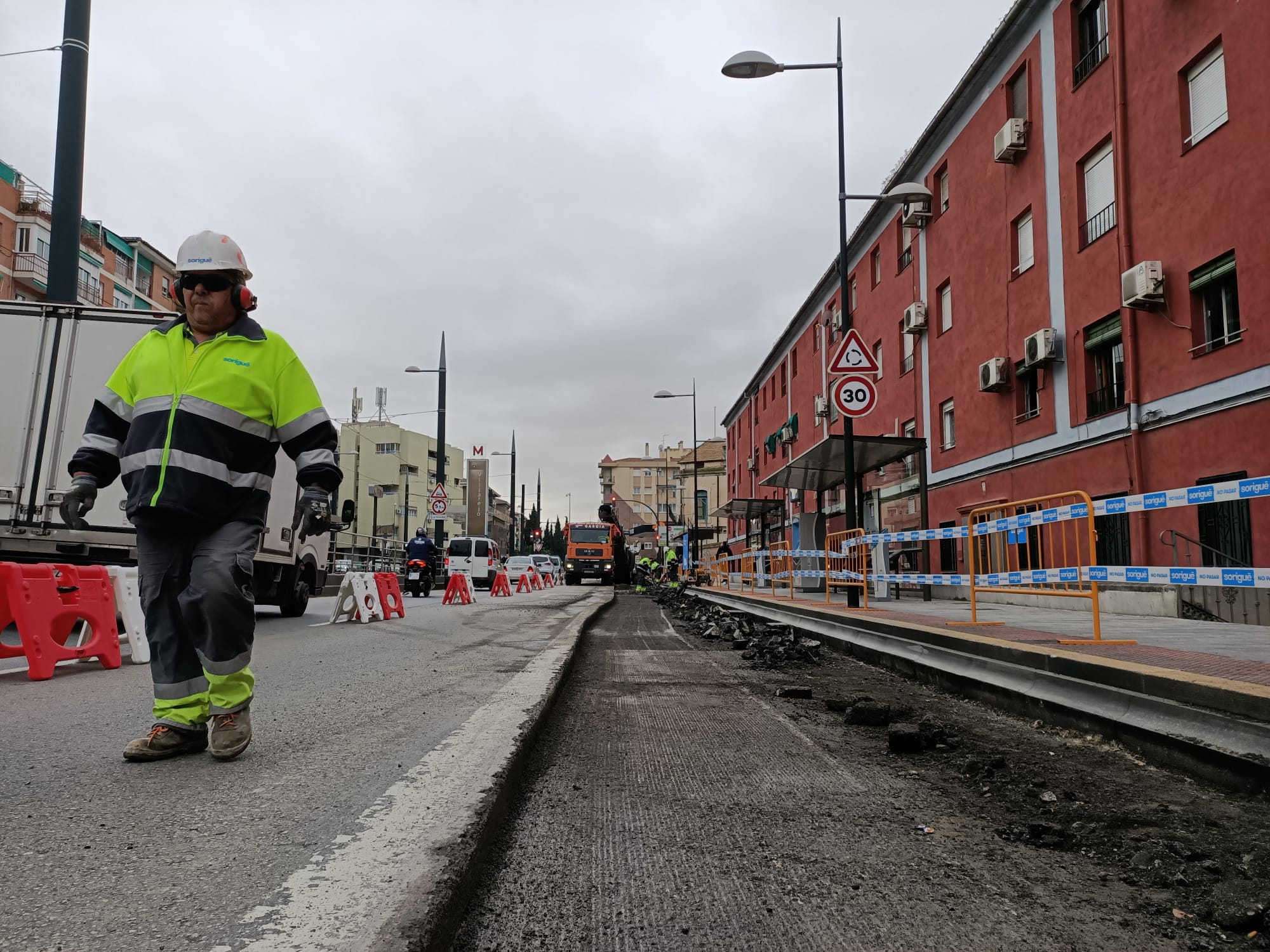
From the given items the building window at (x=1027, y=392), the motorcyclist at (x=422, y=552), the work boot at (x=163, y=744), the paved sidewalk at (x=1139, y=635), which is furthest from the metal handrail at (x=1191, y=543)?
the motorcyclist at (x=422, y=552)

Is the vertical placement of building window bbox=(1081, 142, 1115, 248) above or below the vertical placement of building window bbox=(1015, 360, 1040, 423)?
above

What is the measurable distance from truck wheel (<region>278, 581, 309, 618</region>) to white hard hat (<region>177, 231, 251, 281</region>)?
Result: 34.3 feet

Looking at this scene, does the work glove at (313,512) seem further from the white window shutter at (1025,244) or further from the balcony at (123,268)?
the balcony at (123,268)

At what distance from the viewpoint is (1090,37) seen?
1572cm

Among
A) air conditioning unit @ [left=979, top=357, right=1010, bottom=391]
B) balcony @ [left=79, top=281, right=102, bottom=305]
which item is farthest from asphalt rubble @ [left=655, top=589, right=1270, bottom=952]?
balcony @ [left=79, top=281, right=102, bottom=305]

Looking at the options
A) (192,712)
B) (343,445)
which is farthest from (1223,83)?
(343,445)

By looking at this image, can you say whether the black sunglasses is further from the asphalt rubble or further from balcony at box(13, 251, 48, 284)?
balcony at box(13, 251, 48, 284)

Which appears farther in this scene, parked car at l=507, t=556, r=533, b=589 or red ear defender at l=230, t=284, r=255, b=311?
parked car at l=507, t=556, r=533, b=589

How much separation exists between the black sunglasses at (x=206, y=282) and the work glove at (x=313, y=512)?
867mm

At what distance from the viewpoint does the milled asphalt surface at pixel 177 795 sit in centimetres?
187

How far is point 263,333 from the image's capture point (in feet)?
12.0

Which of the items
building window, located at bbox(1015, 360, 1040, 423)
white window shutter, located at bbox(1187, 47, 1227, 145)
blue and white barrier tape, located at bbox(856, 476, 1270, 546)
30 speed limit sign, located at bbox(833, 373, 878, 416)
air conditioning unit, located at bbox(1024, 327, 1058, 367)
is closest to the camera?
blue and white barrier tape, located at bbox(856, 476, 1270, 546)

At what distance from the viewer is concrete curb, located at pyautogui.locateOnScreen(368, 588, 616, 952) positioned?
5.65 feet

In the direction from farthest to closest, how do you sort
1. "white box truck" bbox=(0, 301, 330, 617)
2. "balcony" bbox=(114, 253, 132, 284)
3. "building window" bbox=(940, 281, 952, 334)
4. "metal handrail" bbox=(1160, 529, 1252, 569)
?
1. "balcony" bbox=(114, 253, 132, 284)
2. "building window" bbox=(940, 281, 952, 334)
3. "metal handrail" bbox=(1160, 529, 1252, 569)
4. "white box truck" bbox=(0, 301, 330, 617)
